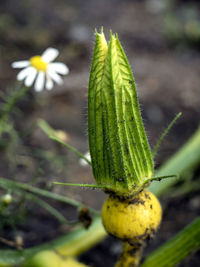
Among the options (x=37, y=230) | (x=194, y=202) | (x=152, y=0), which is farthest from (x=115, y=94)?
(x=152, y=0)

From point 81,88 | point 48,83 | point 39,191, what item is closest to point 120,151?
point 39,191

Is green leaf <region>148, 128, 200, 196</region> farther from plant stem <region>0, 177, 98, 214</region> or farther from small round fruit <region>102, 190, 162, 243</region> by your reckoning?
small round fruit <region>102, 190, 162, 243</region>

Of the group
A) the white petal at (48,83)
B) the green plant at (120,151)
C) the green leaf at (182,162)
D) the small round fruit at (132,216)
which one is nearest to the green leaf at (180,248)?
the green plant at (120,151)

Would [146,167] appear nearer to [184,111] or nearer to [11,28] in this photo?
[184,111]

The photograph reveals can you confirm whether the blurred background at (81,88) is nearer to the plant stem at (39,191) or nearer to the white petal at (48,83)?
the plant stem at (39,191)

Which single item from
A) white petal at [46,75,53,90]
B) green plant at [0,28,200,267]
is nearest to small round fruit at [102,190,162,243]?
green plant at [0,28,200,267]

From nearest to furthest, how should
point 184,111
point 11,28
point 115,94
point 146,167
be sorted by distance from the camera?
point 115,94 < point 146,167 < point 184,111 < point 11,28
